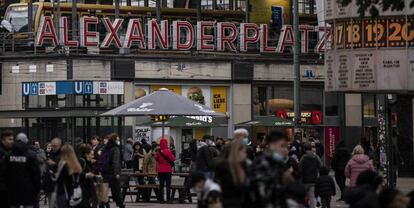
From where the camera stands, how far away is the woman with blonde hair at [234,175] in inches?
534

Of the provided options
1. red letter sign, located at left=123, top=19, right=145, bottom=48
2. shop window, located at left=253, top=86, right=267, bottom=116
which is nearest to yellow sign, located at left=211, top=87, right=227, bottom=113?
shop window, located at left=253, top=86, right=267, bottom=116

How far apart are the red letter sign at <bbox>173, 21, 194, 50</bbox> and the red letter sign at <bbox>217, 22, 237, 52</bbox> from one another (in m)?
1.47

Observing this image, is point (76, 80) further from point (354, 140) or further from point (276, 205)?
point (276, 205)

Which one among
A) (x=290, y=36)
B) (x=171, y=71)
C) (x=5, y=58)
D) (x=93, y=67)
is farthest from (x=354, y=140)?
(x=5, y=58)

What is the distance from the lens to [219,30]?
55.8m

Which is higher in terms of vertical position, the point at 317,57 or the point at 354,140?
the point at 317,57

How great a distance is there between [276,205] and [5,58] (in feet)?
141

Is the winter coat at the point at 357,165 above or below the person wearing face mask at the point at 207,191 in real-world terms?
below

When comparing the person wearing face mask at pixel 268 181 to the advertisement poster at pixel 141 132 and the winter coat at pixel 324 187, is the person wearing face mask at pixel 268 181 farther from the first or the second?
the advertisement poster at pixel 141 132

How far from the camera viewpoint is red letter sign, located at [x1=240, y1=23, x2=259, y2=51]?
2218 inches

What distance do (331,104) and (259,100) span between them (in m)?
4.25

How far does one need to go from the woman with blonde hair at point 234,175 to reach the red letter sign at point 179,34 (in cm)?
4070

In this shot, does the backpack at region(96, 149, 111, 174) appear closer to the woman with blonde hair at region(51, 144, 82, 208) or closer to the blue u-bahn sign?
the woman with blonde hair at region(51, 144, 82, 208)

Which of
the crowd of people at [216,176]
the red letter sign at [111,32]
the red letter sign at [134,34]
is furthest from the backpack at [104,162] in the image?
the red letter sign at [134,34]
